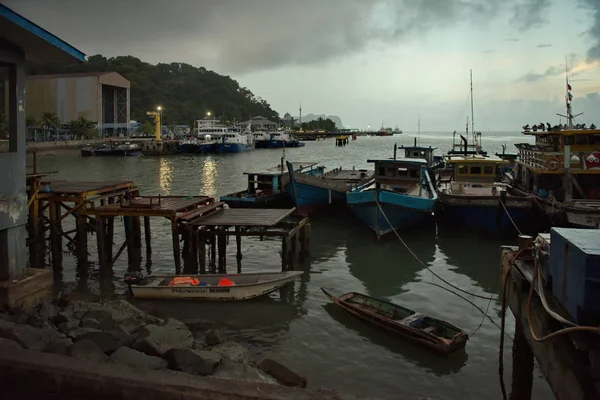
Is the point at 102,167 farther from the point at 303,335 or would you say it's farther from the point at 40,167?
the point at 303,335

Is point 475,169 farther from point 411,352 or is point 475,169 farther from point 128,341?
point 128,341

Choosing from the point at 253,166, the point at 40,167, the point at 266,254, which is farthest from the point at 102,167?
the point at 266,254

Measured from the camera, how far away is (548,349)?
257 inches

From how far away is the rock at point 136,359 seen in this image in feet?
26.2

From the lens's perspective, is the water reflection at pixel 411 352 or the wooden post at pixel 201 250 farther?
the wooden post at pixel 201 250

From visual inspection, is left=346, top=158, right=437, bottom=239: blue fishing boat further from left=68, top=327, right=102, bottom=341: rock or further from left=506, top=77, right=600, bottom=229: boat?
left=68, top=327, right=102, bottom=341: rock

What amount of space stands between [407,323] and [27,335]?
817cm

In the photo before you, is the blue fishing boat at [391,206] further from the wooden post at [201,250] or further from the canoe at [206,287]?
the wooden post at [201,250]

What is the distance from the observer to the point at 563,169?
73.7 feet

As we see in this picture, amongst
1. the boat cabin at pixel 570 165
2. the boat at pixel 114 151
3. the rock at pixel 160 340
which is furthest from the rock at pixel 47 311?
the boat at pixel 114 151

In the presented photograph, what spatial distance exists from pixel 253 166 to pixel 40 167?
28175 millimetres

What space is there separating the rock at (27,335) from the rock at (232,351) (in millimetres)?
3449

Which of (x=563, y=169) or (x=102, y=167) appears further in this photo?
(x=102, y=167)

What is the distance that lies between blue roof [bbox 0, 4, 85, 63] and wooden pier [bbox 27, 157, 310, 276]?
5140 mm
